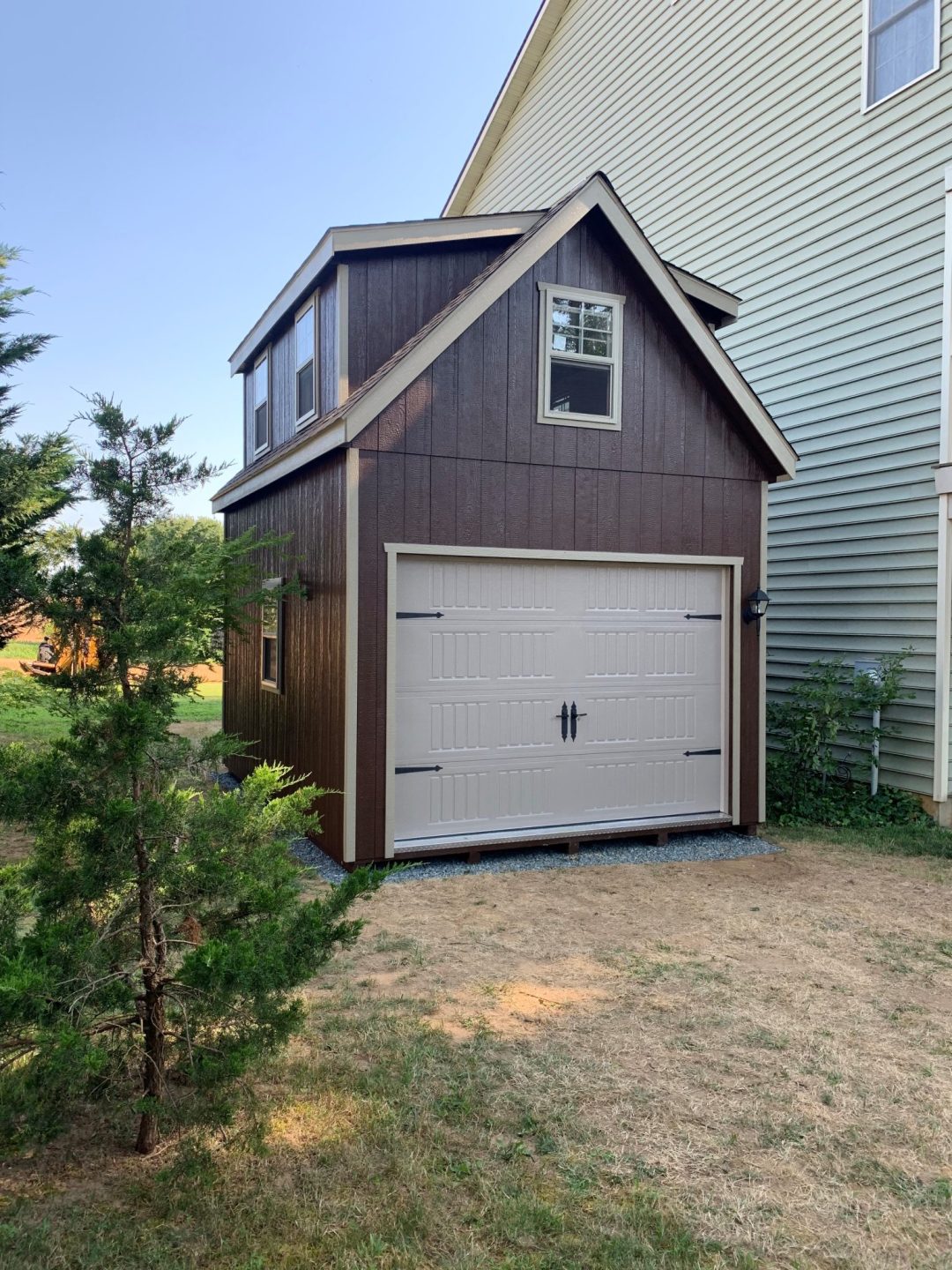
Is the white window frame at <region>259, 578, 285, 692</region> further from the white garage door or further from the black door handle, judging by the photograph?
the black door handle

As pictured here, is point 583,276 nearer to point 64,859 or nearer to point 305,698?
point 305,698

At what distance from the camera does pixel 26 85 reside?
23.5 metres

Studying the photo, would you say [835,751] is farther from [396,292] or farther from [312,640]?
[396,292]

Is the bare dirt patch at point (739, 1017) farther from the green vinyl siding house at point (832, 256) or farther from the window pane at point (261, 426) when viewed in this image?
the window pane at point (261, 426)

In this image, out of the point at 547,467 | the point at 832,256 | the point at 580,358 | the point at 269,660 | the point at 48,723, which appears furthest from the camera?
the point at 48,723

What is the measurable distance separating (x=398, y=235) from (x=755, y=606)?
4.60 metres

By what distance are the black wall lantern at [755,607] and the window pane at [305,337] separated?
15.6 ft

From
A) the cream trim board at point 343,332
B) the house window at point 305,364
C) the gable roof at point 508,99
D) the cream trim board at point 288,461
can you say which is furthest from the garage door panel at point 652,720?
the gable roof at point 508,99

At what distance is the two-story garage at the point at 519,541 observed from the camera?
23.2ft

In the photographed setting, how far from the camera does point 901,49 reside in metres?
9.11

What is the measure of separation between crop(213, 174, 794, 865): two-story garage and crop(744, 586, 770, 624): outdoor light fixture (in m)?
0.04

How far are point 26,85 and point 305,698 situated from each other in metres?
23.8

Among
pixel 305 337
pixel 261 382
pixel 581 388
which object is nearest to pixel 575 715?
pixel 581 388

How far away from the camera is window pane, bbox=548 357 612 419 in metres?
7.82
